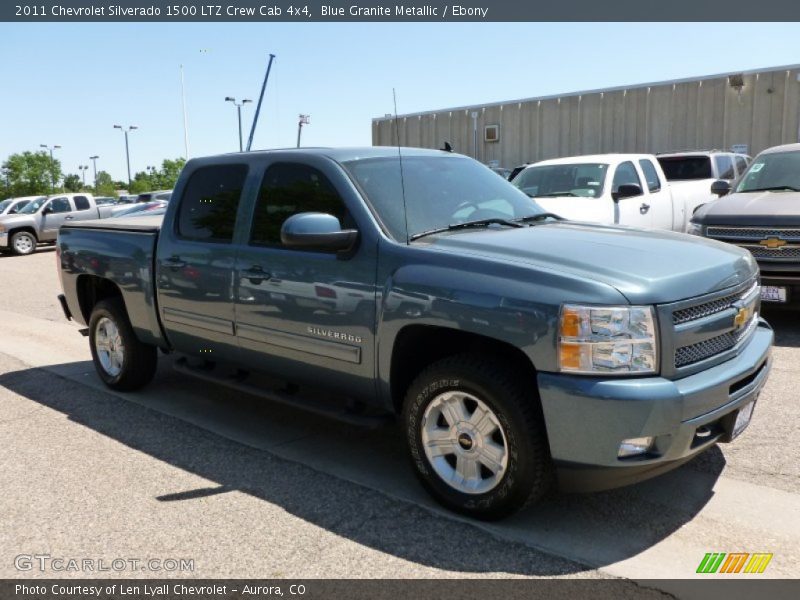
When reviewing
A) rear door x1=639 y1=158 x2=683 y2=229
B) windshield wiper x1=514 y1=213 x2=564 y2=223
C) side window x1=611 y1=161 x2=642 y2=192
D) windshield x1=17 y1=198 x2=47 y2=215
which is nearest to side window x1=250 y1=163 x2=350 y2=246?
windshield wiper x1=514 y1=213 x2=564 y2=223

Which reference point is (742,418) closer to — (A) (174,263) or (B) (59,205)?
(A) (174,263)

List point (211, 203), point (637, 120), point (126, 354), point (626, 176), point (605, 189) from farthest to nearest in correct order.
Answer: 1. point (637, 120)
2. point (626, 176)
3. point (605, 189)
4. point (126, 354)
5. point (211, 203)

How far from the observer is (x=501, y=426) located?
3.33m

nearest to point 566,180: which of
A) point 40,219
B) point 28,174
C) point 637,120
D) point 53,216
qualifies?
point 637,120

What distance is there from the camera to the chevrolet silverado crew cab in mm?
3078

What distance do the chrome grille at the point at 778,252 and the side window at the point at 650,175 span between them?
3.18 m

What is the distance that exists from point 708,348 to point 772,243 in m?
4.54

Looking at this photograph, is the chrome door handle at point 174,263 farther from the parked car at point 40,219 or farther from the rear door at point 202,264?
the parked car at point 40,219

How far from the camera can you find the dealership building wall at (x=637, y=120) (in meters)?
17.6

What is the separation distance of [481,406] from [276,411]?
2.41 m

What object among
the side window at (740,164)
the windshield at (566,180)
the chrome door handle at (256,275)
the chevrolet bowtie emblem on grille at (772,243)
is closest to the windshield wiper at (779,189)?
the chevrolet bowtie emblem on grille at (772,243)

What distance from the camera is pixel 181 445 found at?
15.5ft

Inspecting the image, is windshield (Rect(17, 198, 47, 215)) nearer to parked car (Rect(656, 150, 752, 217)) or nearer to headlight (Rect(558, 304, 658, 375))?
parked car (Rect(656, 150, 752, 217))

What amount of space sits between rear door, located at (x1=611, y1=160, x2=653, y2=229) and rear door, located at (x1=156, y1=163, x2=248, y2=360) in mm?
5930
